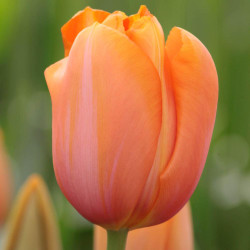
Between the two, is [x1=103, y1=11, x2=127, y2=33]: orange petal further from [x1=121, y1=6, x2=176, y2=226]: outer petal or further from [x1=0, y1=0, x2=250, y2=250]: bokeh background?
[x1=0, y1=0, x2=250, y2=250]: bokeh background

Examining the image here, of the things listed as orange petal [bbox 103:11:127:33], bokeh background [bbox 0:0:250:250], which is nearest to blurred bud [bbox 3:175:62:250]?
orange petal [bbox 103:11:127:33]

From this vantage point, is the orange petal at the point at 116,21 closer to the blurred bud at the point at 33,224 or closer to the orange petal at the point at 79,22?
the orange petal at the point at 79,22

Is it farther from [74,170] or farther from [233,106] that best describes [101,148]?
[233,106]

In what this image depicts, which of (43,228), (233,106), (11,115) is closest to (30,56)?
(11,115)

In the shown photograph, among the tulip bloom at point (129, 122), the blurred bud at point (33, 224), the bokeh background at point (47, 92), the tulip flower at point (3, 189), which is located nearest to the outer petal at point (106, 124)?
the tulip bloom at point (129, 122)

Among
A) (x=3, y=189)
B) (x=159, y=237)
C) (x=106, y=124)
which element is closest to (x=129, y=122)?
(x=106, y=124)
